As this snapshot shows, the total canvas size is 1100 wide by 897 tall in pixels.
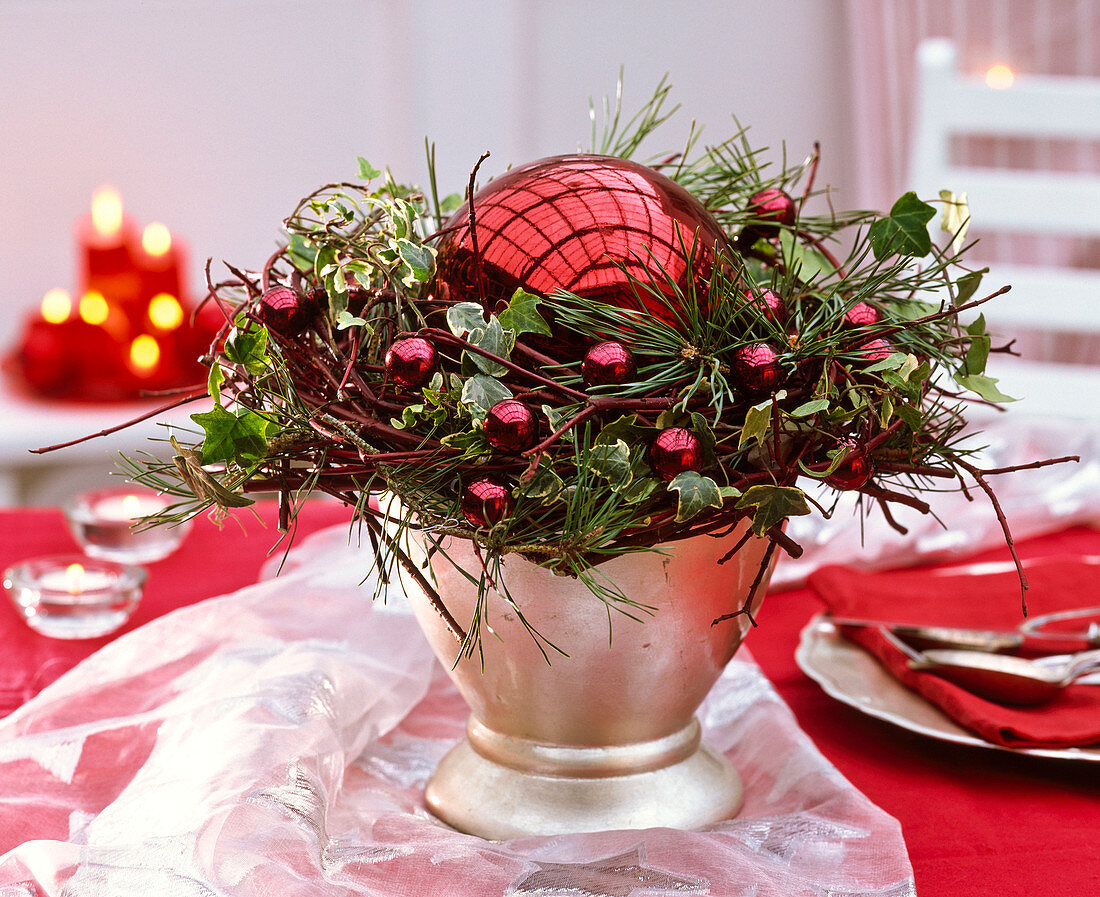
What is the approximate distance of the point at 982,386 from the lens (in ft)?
1.37

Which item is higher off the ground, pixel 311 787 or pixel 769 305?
pixel 769 305

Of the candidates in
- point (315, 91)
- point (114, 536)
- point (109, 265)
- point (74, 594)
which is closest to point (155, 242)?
point (109, 265)

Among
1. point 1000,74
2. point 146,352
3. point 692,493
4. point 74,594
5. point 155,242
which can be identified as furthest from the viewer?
point 1000,74

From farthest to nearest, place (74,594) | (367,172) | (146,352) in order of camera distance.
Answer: (146,352) < (74,594) < (367,172)

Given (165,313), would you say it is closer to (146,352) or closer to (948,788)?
(146,352)

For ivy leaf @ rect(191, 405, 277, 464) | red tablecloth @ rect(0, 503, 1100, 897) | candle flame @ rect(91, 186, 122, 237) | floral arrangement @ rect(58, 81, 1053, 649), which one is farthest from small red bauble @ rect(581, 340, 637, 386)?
candle flame @ rect(91, 186, 122, 237)

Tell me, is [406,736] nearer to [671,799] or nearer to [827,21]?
[671,799]

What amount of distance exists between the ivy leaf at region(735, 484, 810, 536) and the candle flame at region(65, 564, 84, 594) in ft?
1.42

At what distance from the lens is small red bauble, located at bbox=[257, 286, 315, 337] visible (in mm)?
408

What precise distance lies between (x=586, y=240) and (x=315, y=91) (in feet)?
6.90

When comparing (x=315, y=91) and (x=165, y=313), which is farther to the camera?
(x=315, y=91)

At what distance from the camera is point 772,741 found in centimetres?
49

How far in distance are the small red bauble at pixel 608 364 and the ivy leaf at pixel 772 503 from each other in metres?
0.06

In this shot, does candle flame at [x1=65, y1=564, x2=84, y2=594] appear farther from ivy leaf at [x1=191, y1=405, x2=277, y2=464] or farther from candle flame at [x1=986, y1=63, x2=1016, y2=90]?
candle flame at [x1=986, y1=63, x2=1016, y2=90]
